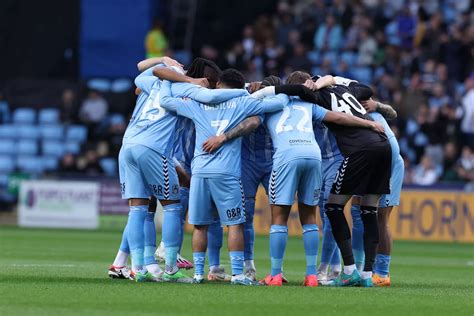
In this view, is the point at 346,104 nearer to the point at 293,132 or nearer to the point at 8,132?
the point at 293,132

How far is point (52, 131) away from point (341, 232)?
19.6m

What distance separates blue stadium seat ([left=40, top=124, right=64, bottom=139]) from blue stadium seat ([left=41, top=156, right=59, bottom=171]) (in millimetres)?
575

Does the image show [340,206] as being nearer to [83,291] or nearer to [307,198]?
[307,198]

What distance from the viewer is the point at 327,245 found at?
14.4 meters

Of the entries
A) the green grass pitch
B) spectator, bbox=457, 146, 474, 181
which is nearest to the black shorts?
the green grass pitch

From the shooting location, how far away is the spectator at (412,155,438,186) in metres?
27.4

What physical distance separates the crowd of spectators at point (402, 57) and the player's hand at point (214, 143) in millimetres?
14131

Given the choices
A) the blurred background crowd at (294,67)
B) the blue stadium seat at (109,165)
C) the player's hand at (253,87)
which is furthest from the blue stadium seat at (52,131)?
the player's hand at (253,87)

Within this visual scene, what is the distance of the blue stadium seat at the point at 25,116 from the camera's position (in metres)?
32.7

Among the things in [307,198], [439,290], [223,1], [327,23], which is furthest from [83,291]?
[223,1]

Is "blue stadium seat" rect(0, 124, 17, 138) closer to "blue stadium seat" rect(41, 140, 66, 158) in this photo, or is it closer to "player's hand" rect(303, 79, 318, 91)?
"blue stadium seat" rect(41, 140, 66, 158)

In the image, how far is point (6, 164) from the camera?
105 feet

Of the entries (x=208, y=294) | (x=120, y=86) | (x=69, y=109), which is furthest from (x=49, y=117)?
(x=208, y=294)

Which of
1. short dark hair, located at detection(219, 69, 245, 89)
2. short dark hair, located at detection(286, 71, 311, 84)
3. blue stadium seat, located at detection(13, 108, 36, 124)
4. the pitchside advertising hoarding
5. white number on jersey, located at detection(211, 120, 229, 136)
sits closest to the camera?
white number on jersey, located at detection(211, 120, 229, 136)
